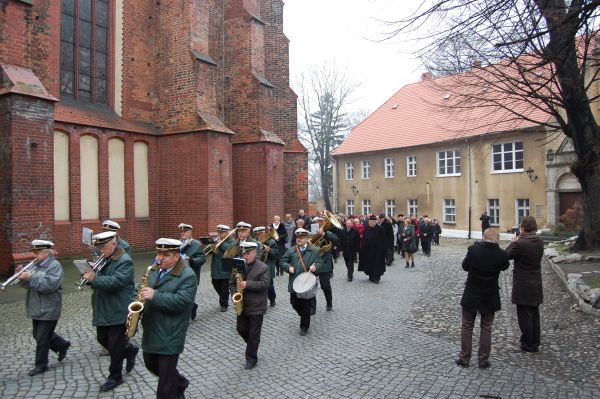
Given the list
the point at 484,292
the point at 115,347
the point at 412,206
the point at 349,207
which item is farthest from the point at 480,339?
the point at 349,207

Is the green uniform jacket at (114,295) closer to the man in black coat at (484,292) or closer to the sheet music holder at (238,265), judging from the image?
the sheet music holder at (238,265)

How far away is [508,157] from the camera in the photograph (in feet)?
91.1

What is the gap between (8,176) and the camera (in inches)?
433

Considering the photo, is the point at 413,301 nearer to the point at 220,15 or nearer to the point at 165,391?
the point at 165,391

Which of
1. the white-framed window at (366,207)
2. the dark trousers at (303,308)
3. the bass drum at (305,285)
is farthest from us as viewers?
the white-framed window at (366,207)

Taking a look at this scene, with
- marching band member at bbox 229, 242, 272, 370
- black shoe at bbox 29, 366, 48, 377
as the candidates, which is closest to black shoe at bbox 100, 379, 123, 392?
Answer: black shoe at bbox 29, 366, 48, 377

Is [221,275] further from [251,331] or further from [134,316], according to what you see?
[134,316]

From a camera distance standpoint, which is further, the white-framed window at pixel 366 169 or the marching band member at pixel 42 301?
the white-framed window at pixel 366 169

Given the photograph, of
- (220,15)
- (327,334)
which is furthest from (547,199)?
(327,334)

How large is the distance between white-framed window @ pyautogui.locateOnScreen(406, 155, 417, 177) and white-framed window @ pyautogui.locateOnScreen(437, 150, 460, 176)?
183 centimetres

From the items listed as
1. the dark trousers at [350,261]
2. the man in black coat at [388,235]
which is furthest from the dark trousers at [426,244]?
the dark trousers at [350,261]

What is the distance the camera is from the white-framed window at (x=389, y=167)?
112 ft

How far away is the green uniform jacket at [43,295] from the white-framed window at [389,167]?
30.1m

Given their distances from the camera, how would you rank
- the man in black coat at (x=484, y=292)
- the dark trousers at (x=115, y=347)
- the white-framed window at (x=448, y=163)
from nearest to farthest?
the dark trousers at (x=115, y=347)
the man in black coat at (x=484, y=292)
the white-framed window at (x=448, y=163)
